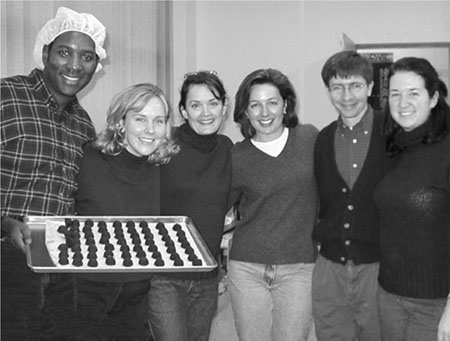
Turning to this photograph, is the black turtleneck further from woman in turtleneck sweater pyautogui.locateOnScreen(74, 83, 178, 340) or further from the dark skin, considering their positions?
the dark skin

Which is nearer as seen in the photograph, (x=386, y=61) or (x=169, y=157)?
(x=169, y=157)

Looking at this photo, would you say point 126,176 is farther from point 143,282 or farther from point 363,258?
point 363,258

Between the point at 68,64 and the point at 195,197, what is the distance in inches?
23.4

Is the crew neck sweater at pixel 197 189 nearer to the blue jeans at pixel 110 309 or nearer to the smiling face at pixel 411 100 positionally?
the blue jeans at pixel 110 309

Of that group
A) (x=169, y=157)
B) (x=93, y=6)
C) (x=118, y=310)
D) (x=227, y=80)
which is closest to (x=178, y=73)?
(x=227, y=80)

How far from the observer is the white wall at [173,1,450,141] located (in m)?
5.00

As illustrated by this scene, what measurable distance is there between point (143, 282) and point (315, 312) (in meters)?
0.62

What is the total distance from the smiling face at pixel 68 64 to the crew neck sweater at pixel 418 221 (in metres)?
1.03

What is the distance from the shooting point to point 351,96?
205 cm

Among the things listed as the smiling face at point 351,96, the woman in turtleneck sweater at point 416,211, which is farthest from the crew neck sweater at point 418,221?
the smiling face at point 351,96

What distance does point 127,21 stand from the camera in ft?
13.4

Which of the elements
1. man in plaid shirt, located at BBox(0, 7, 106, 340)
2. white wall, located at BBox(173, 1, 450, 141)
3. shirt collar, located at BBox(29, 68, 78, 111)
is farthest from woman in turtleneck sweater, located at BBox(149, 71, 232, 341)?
white wall, located at BBox(173, 1, 450, 141)

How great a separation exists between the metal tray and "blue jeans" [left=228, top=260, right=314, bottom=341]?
13.4 inches

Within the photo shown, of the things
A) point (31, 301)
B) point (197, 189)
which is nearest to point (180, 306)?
point (197, 189)
